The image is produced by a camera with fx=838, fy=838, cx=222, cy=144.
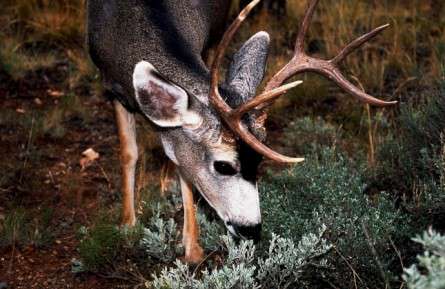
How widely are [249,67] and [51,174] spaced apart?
6.66 ft

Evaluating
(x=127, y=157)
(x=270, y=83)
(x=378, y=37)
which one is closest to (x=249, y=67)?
(x=270, y=83)

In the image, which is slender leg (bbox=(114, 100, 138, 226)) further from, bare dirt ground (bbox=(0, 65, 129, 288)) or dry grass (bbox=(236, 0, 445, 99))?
dry grass (bbox=(236, 0, 445, 99))

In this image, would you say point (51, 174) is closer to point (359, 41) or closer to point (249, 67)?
point (249, 67)

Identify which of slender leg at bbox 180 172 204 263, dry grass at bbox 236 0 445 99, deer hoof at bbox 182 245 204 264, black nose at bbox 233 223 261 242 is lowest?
deer hoof at bbox 182 245 204 264

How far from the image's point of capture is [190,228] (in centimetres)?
488

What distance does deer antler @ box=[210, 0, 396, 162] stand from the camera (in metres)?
3.75

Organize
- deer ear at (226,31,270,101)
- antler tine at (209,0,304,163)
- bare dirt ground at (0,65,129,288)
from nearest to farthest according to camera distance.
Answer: antler tine at (209,0,304,163), deer ear at (226,31,270,101), bare dirt ground at (0,65,129,288)

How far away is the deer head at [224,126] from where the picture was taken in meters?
4.02

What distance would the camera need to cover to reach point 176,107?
419 cm

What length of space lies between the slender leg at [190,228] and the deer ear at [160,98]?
27.5 inches

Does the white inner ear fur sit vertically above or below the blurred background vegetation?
above

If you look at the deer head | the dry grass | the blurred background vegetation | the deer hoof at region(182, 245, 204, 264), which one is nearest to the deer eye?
the deer head

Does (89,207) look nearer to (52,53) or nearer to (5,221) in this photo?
(5,221)

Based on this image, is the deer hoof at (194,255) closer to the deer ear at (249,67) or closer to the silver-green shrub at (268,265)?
the silver-green shrub at (268,265)
